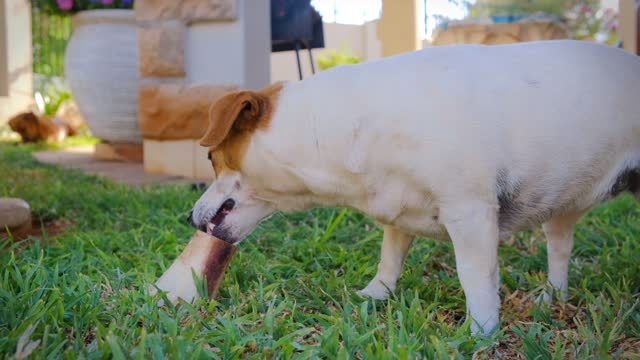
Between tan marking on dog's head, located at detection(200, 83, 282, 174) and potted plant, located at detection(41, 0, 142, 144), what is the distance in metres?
3.90

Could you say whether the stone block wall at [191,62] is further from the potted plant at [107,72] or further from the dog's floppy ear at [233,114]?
the dog's floppy ear at [233,114]

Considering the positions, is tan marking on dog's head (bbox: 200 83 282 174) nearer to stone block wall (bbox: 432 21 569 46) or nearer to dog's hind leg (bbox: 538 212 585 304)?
dog's hind leg (bbox: 538 212 585 304)

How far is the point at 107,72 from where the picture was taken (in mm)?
5723

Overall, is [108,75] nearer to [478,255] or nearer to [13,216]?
[13,216]

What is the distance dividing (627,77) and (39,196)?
2.88m

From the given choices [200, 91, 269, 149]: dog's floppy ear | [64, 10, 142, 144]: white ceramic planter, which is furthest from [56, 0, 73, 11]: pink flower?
[200, 91, 269, 149]: dog's floppy ear

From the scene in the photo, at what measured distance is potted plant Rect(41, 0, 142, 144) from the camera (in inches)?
222

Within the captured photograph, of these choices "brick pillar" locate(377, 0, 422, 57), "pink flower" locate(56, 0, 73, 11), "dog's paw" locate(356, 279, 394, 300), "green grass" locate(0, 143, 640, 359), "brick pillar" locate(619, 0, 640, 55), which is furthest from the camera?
"brick pillar" locate(377, 0, 422, 57)

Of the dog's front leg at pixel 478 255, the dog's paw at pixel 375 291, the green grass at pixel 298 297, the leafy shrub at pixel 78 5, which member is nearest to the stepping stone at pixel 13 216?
the green grass at pixel 298 297

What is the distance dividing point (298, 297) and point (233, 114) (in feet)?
1.98

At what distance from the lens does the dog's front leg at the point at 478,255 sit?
1707 millimetres

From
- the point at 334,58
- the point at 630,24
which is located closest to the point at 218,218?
the point at 630,24

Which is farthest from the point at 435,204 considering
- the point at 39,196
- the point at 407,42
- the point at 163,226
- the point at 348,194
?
the point at 407,42

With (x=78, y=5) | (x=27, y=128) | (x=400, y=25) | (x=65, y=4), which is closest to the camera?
(x=65, y=4)
